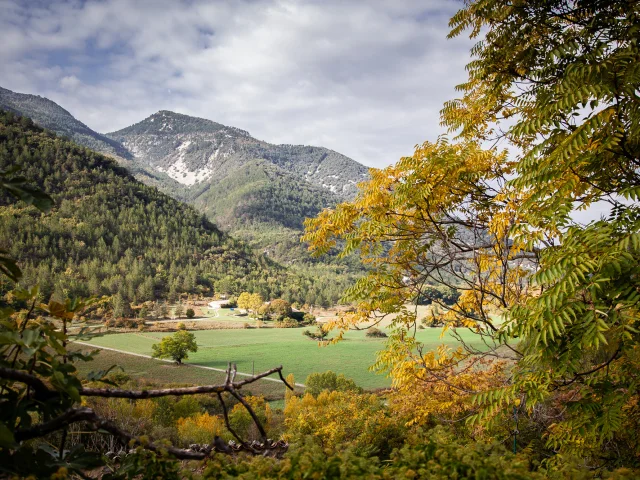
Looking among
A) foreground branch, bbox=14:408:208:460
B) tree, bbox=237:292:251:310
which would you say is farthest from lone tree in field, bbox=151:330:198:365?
foreground branch, bbox=14:408:208:460

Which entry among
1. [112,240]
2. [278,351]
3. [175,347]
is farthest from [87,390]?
[112,240]

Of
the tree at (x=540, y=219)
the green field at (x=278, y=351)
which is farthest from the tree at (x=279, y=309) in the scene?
the tree at (x=540, y=219)

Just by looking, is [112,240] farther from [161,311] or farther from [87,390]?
[87,390]

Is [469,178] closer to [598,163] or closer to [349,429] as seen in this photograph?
[598,163]

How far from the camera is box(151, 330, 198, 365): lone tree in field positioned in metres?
51.9

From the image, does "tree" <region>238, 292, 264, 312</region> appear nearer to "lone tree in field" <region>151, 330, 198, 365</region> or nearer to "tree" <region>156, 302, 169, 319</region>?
"tree" <region>156, 302, 169, 319</region>

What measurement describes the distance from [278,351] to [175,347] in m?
16.7

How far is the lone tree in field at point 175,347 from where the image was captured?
170 ft

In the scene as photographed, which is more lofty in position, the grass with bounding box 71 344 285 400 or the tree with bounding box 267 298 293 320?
the tree with bounding box 267 298 293 320

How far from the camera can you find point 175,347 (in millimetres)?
52125

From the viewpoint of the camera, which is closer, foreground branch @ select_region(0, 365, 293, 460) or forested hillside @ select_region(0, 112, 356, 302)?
foreground branch @ select_region(0, 365, 293, 460)

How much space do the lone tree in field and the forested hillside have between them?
36264mm

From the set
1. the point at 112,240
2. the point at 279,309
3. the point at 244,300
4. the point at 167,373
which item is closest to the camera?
the point at 167,373

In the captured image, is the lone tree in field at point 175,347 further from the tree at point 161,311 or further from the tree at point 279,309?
the tree at point 279,309
